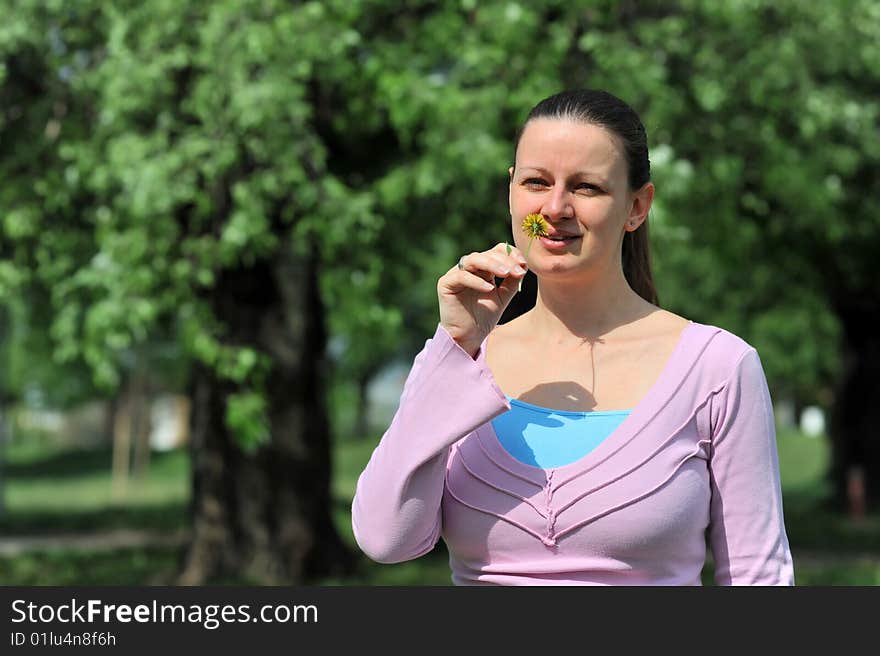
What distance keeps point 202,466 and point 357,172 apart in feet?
9.73

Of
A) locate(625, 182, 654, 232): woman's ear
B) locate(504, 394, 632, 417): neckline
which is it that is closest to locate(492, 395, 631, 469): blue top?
locate(504, 394, 632, 417): neckline

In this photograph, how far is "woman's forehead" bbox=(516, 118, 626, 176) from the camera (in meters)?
2.14

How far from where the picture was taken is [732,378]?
210 centimetres

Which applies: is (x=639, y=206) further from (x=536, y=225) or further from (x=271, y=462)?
(x=271, y=462)

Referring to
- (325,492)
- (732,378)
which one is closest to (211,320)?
(325,492)

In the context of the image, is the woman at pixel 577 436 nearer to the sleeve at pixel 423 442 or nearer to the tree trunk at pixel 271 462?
the sleeve at pixel 423 442

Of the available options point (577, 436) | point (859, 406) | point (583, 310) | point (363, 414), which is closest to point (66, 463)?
point (363, 414)

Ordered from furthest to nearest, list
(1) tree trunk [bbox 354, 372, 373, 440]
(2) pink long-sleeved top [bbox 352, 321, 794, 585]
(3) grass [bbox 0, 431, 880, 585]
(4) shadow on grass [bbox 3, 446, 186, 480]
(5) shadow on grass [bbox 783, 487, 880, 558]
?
1. (1) tree trunk [bbox 354, 372, 373, 440]
2. (4) shadow on grass [bbox 3, 446, 186, 480]
3. (5) shadow on grass [bbox 783, 487, 880, 558]
4. (3) grass [bbox 0, 431, 880, 585]
5. (2) pink long-sleeved top [bbox 352, 321, 794, 585]

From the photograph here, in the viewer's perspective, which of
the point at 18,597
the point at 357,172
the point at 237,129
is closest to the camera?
the point at 18,597

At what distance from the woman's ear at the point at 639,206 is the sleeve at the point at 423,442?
40 centimetres

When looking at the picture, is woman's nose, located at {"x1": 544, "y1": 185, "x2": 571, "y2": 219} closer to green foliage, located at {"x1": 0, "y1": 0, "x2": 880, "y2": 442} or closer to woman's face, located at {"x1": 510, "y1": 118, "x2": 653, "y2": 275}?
woman's face, located at {"x1": 510, "y1": 118, "x2": 653, "y2": 275}

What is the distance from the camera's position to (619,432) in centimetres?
208

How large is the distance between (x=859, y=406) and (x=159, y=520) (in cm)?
1149

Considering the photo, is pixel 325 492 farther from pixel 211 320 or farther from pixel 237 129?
pixel 237 129
